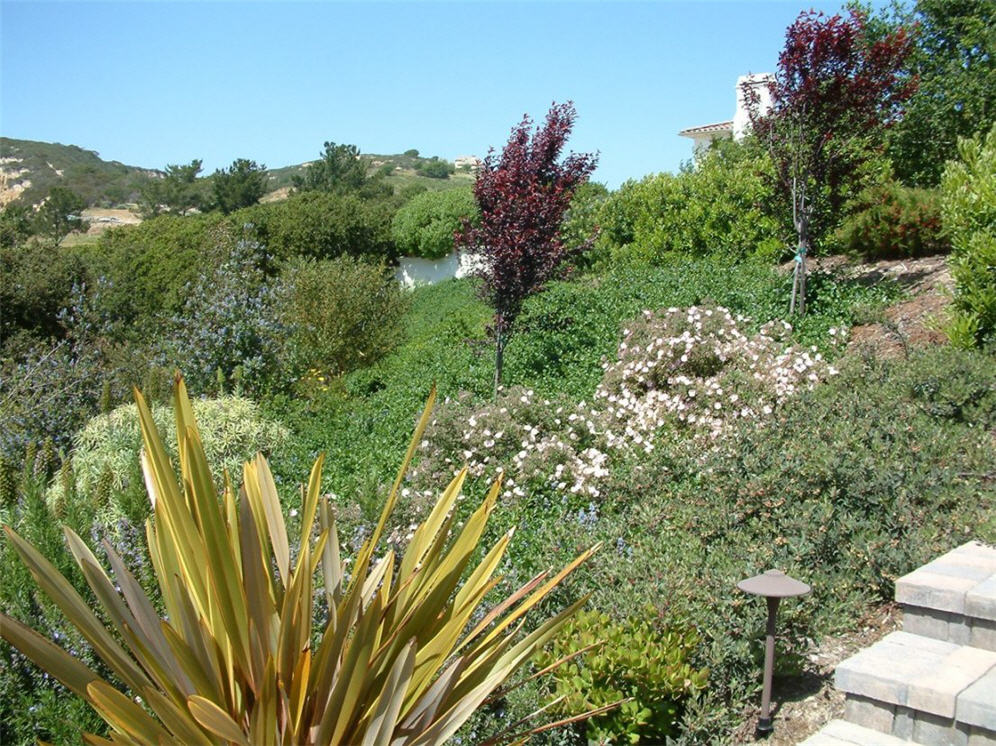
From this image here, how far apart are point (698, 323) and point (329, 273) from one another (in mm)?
6615

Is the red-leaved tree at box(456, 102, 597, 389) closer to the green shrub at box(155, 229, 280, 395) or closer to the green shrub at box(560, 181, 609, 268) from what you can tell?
the green shrub at box(155, 229, 280, 395)

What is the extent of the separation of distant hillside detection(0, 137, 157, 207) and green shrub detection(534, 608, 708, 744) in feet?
123

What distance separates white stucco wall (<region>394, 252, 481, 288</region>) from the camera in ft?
78.1

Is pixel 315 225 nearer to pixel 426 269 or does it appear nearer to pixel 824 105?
pixel 426 269

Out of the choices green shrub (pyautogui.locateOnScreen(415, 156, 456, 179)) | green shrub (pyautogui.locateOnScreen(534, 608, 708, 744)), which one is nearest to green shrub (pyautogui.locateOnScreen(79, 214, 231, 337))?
green shrub (pyautogui.locateOnScreen(534, 608, 708, 744))

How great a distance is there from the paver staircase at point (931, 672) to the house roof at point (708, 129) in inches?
1126

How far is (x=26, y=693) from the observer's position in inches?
133

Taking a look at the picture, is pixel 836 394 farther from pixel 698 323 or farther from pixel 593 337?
pixel 593 337

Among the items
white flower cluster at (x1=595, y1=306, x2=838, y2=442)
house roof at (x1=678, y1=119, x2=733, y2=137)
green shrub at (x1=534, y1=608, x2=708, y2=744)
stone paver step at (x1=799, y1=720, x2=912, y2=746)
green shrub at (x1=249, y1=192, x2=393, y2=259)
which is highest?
house roof at (x1=678, y1=119, x2=733, y2=137)

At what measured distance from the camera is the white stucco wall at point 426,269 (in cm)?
2380

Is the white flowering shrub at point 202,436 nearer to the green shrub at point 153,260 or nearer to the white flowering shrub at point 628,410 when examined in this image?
the white flowering shrub at point 628,410

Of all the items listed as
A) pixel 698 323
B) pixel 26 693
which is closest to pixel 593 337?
pixel 698 323

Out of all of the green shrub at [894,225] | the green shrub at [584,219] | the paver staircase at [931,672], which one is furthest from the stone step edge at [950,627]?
the green shrub at [584,219]

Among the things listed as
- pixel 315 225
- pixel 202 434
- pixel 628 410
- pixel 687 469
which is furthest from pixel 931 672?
pixel 315 225
